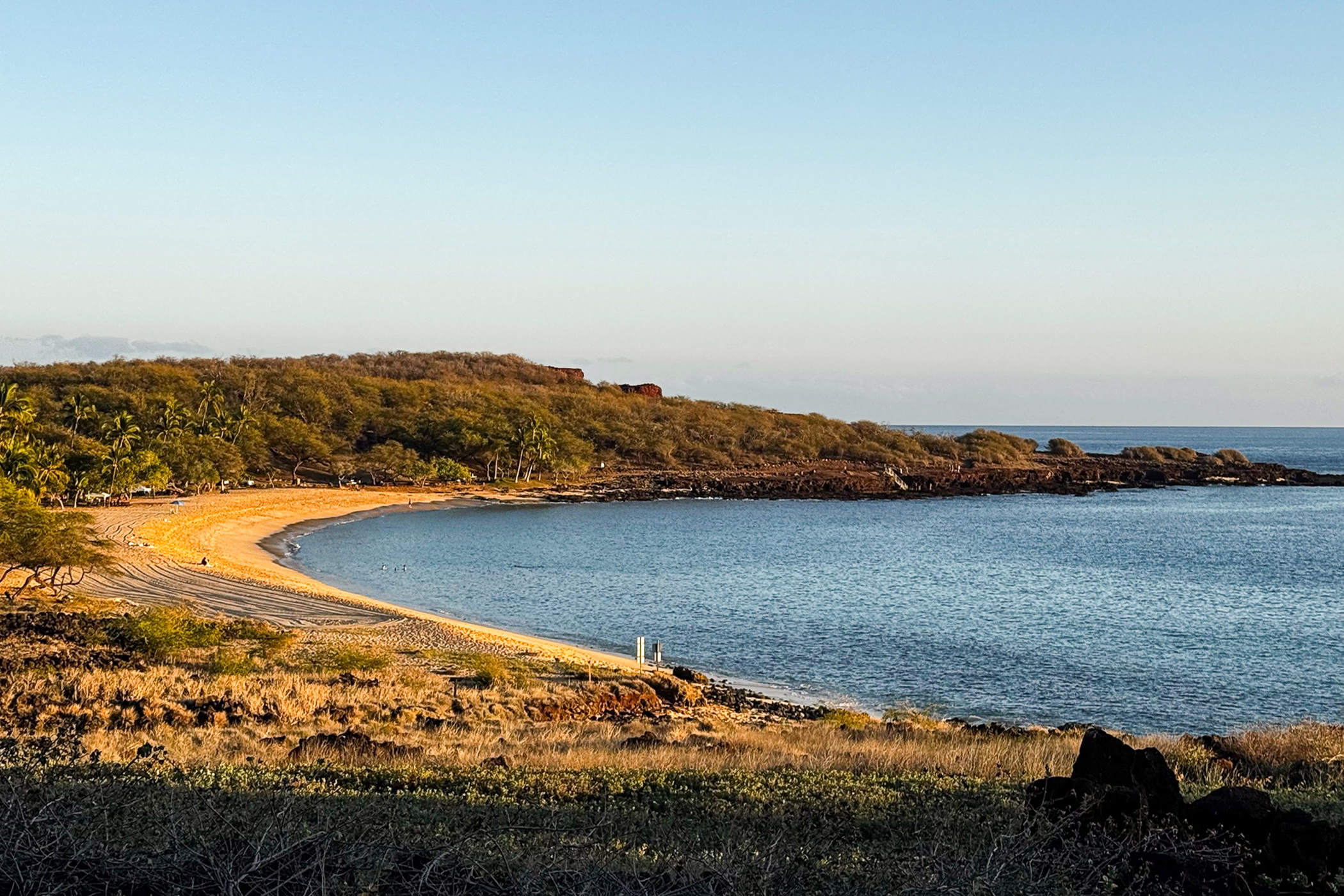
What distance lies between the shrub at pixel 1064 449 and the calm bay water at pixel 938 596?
267 ft

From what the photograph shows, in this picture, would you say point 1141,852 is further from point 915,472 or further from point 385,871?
point 915,472

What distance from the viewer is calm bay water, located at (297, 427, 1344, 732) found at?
28.5m

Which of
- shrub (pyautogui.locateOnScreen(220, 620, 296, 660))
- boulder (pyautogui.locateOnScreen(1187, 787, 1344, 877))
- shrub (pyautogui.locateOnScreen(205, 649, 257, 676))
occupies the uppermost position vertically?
boulder (pyautogui.locateOnScreen(1187, 787, 1344, 877))

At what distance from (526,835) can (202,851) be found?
8.48 ft

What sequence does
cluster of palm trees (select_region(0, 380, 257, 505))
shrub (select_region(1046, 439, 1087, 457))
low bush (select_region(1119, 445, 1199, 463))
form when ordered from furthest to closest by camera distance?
shrub (select_region(1046, 439, 1087, 457)), low bush (select_region(1119, 445, 1199, 463)), cluster of palm trees (select_region(0, 380, 257, 505))

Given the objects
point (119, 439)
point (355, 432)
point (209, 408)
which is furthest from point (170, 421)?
point (355, 432)

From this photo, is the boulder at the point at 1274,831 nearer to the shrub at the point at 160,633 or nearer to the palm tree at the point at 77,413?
the shrub at the point at 160,633

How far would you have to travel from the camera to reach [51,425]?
82.4m

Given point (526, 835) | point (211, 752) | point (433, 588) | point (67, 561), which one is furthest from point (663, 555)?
point (526, 835)

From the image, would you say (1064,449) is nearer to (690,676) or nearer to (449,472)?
(449,472)

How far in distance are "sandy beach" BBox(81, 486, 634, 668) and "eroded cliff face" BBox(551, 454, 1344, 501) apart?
136 feet

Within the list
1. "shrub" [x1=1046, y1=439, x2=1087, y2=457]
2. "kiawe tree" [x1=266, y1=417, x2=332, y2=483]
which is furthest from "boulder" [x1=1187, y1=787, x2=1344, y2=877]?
"shrub" [x1=1046, y1=439, x2=1087, y2=457]

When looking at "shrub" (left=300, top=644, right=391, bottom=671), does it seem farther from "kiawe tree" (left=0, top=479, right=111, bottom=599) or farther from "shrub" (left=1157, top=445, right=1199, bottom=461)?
"shrub" (left=1157, top=445, right=1199, bottom=461)

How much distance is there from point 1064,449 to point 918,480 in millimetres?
60602
